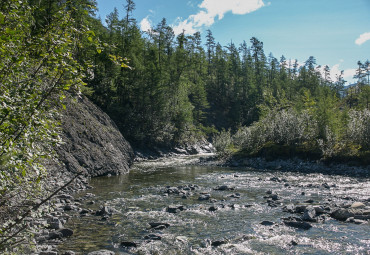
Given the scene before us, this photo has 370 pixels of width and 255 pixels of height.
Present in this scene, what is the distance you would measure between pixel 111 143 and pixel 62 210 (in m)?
13.7

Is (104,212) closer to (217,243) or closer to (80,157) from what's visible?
(217,243)

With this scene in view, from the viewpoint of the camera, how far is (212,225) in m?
10.1

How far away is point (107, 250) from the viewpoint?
7492 mm

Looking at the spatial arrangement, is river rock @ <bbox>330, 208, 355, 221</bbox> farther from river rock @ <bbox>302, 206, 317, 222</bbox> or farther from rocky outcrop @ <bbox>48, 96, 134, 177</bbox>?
rocky outcrop @ <bbox>48, 96, 134, 177</bbox>

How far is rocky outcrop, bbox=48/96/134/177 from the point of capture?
58.6ft

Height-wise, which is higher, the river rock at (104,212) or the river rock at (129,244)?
the river rock at (104,212)

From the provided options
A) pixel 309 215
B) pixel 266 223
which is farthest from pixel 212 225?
pixel 309 215

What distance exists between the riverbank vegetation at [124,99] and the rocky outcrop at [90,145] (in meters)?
4.30

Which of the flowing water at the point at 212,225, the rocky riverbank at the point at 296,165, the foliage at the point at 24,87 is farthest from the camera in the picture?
the rocky riverbank at the point at 296,165

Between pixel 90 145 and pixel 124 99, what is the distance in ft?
80.8

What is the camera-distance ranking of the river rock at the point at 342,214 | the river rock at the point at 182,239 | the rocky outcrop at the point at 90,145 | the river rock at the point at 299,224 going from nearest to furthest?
1. the river rock at the point at 182,239
2. the river rock at the point at 299,224
3. the river rock at the point at 342,214
4. the rocky outcrop at the point at 90,145

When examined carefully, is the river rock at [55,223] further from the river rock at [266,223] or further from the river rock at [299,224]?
the river rock at [299,224]

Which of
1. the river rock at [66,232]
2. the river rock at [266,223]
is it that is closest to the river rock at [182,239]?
the river rock at [266,223]

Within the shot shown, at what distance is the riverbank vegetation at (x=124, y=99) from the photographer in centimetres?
385
